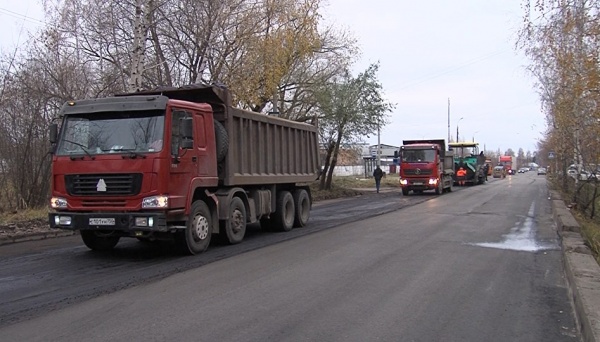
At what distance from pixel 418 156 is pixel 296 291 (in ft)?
79.9

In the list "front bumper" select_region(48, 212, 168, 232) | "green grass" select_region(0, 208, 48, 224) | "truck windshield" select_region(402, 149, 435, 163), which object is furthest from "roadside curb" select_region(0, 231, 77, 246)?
"truck windshield" select_region(402, 149, 435, 163)

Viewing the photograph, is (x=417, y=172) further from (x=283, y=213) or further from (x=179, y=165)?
(x=179, y=165)

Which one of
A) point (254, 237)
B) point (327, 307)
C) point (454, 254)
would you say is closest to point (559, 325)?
point (327, 307)

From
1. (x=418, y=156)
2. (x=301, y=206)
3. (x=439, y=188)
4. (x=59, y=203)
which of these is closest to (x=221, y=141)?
(x=59, y=203)

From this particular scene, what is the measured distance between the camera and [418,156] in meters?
30.6

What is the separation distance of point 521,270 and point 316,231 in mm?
6173

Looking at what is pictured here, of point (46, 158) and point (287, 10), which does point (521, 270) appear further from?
point (287, 10)

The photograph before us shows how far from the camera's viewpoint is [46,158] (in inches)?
771

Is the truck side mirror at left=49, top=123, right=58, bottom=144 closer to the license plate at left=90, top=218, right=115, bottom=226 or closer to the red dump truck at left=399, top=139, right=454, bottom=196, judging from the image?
the license plate at left=90, top=218, right=115, bottom=226

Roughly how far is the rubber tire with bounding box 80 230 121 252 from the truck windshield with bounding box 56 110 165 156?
1851mm

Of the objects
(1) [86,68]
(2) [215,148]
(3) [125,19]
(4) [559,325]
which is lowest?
(4) [559,325]

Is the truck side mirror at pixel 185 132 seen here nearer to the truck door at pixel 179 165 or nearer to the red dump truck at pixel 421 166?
the truck door at pixel 179 165

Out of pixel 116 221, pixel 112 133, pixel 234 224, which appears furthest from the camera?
pixel 234 224

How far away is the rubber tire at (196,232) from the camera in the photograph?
10094mm
